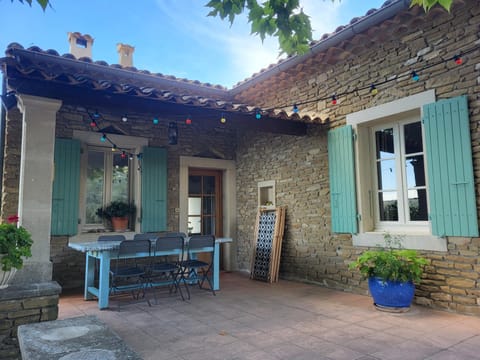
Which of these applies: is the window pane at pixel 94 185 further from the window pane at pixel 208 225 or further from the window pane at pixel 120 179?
the window pane at pixel 208 225

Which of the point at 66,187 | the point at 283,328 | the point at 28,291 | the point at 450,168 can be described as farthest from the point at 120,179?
the point at 450,168

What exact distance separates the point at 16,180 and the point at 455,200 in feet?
19.0

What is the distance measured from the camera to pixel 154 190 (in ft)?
20.5

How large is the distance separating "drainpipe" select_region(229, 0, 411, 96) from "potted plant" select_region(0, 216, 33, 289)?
3.90 metres

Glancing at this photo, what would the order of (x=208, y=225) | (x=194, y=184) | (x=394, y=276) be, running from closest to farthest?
(x=394, y=276) → (x=194, y=184) → (x=208, y=225)

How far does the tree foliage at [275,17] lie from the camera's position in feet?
8.04

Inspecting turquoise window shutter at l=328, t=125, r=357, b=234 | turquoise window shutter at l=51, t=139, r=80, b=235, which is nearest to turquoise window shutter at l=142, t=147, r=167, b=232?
turquoise window shutter at l=51, t=139, r=80, b=235

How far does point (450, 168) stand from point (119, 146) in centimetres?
498

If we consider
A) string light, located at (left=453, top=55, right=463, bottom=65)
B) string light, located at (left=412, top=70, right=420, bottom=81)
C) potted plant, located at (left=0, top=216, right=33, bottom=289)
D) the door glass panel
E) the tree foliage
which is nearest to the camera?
the tree foliage

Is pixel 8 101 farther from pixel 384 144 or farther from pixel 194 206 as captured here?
pixel 384 144

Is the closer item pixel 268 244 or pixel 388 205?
pixel 388 205

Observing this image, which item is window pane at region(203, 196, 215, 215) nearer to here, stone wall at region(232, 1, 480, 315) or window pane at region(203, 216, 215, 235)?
window pane at region(203, 216, 215, 235)

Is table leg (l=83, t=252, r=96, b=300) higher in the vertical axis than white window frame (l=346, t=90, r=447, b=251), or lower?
lower

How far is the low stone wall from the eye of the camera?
2770 mm
